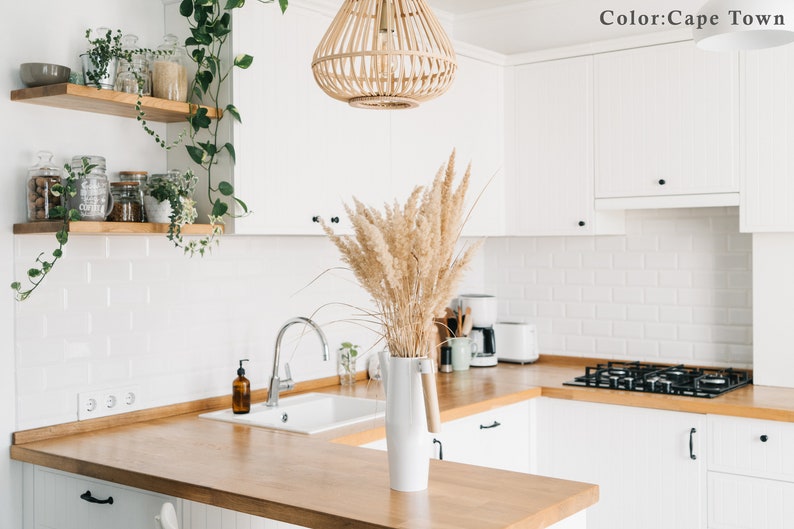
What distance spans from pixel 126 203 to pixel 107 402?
704mm

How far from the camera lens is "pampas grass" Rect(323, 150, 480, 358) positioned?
1.96 m

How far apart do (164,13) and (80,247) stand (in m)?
0.93

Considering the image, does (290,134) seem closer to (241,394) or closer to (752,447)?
(241,394)

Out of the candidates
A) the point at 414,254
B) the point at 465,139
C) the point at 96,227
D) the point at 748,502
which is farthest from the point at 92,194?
the point at 748,502

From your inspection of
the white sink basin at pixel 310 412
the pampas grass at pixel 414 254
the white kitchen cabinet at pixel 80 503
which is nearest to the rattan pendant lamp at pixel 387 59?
the pampas grass at pixel 414 254

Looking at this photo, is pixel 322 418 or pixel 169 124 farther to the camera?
pixel 322 418

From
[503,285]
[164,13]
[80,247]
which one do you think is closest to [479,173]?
[503,285]

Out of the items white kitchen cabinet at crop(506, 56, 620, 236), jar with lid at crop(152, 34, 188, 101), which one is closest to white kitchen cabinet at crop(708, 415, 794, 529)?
white kitchen cabinet at crop(506, 56, 620, 236)

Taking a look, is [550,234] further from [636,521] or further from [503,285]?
[636,521]

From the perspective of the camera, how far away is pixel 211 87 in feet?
9.97

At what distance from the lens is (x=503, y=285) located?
4797 millimetres

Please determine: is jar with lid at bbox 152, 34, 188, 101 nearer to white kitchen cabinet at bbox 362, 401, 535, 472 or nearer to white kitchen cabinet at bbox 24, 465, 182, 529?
white kitchen cabinet at bbox 24, 465, 182, 529

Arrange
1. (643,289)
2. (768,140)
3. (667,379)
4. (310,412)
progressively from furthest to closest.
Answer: (643,289) < (667,379) < (768,140) < (310,412)

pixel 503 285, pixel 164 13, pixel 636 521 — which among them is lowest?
pixel 636 521
